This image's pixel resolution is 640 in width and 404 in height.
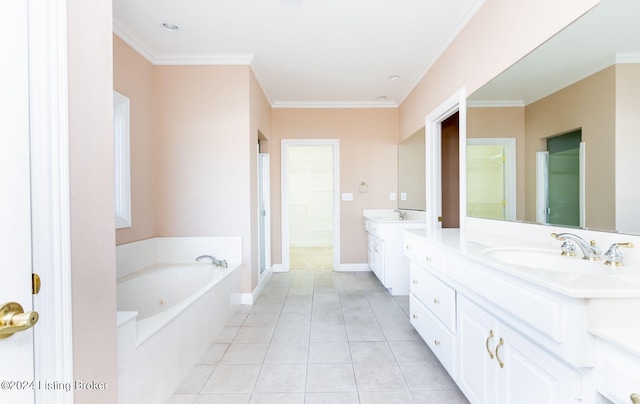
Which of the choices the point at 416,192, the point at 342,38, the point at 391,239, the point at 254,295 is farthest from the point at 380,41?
the point at 254,295

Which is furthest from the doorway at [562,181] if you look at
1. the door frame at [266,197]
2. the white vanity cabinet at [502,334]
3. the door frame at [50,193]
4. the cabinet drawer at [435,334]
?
the door frame at [266,197]

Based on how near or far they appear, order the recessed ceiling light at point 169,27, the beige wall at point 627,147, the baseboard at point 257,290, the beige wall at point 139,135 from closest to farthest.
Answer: the beige wall at point 627,147, the recessed ceiling light at point 169,27, the beige wall at point 139,135, the baseboard at point 257,290

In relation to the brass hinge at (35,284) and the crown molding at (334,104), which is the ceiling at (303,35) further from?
the brass hinge at (35,284)

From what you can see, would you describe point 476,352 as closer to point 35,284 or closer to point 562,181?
point 562,181

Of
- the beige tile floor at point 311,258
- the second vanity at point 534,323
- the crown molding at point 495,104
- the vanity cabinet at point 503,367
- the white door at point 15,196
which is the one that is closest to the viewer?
the white door at point 15,196

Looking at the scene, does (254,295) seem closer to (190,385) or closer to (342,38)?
(190,385)

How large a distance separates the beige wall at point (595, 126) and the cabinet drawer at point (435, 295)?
0.75 m

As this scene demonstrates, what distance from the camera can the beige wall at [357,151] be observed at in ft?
14.5

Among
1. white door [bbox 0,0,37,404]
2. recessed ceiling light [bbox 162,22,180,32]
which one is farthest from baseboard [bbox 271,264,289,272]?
white door [bbox 0,0,37,404]

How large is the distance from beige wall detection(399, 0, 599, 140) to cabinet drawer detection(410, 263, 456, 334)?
140cm

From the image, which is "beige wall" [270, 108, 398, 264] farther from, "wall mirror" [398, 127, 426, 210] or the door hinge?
the door hinge

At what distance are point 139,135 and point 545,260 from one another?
3231 millimetres

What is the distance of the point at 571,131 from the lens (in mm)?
1356

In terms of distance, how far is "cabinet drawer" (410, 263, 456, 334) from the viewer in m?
1.62
